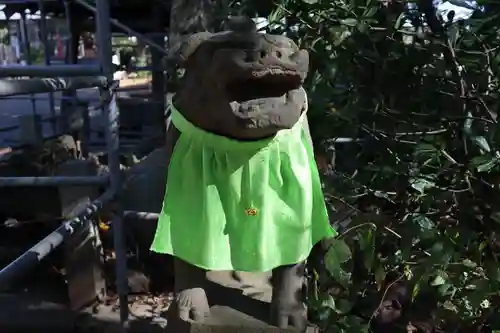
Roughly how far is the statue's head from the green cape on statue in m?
0.08

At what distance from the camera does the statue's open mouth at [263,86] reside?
4.67ft

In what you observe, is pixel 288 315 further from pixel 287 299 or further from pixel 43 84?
pixel 43 84

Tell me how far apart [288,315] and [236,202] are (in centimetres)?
36

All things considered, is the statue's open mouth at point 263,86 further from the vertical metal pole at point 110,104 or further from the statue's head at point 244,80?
the vertical metal pole at point 110,104

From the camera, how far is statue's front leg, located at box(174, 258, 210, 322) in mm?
1696

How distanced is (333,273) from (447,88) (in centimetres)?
61

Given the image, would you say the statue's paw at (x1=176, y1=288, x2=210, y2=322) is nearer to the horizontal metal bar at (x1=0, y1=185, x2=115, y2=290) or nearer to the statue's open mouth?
the horizontal metal bar at (x1=0, y1=185, x2=115, y2=290)

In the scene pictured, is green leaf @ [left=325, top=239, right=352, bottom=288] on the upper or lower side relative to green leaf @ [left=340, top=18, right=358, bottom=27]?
lower


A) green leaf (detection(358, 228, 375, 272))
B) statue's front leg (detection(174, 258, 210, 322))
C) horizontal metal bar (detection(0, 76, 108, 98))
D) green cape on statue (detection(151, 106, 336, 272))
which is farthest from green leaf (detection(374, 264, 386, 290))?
horizontal metal bar (detection(0, 76, 108, 98))

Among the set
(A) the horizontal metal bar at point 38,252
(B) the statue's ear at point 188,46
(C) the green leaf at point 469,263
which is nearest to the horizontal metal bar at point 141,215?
(A) the horizontal metal bar at point 38,252

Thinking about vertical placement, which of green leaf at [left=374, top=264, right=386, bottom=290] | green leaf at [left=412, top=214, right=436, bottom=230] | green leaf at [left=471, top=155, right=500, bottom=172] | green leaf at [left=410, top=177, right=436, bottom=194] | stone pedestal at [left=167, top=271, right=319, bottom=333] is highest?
green leaf at [left=471, top=155, right=500, bottom=172]

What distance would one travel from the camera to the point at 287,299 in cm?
173

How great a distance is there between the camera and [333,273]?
5.40 feet

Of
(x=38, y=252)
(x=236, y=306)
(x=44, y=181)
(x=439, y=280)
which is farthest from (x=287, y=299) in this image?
(x=44, y=181)
